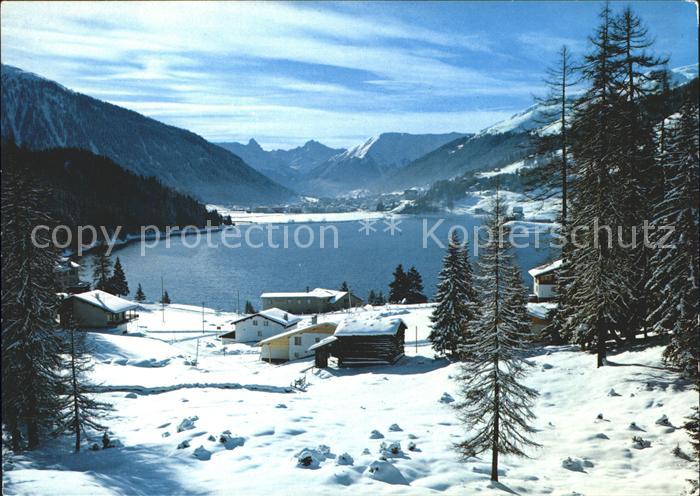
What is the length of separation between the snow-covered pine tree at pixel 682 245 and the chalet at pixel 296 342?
31.3 metres

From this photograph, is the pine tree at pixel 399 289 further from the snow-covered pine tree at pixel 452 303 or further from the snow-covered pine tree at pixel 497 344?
the snow-covered pine tree at pixel 497 344

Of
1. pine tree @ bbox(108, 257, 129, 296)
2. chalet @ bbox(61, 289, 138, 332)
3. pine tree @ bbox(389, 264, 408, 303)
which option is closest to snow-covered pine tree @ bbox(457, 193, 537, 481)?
chalet @ bbox(61, 289, 138, 332)

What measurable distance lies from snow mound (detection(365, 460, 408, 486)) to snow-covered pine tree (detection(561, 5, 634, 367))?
13.0 m

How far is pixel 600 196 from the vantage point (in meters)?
21.5

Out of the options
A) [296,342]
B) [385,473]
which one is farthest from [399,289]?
[385,473]

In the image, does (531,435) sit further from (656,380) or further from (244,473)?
(244,473)

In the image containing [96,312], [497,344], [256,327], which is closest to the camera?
[497,344]

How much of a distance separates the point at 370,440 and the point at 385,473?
A: 164 inches

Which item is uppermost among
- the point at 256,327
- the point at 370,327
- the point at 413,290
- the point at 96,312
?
the point at 370,327

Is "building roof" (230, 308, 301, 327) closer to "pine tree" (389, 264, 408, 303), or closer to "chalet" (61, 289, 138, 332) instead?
"chalet" (61, 289, 138, 332)

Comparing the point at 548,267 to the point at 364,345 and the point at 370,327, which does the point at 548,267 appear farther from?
the point at 364,345

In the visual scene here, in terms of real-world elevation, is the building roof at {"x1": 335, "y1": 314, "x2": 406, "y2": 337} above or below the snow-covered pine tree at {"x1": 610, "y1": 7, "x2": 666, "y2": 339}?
below

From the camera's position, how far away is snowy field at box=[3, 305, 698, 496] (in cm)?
1456

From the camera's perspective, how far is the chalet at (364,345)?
1620 inches
